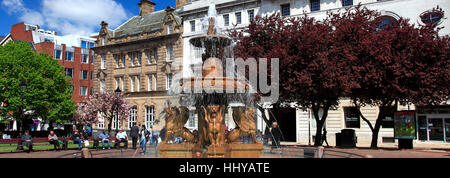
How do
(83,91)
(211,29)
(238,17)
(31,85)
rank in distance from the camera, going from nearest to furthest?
(211,29)
(238,17)
(31,85)
(83,91)

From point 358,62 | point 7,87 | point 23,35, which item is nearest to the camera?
point 358,62

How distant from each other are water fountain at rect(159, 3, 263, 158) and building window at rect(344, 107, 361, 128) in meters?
20.7

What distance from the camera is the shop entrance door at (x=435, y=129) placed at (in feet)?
93.7

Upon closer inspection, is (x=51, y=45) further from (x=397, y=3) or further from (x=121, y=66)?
(x=397, y=3)

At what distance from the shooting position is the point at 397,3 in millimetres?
30438

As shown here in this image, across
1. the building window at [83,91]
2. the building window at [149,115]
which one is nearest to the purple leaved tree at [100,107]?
the building window at [149,115]

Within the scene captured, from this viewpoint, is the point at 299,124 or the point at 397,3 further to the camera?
the point at 299,124

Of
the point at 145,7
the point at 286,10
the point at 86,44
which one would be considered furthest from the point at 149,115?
the point at 86,44

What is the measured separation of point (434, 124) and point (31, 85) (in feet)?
133

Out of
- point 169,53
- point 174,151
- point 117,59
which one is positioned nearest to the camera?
point 174,151

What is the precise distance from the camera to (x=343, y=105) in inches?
1273

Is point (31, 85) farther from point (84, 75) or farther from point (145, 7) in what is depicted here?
point (84, 75)

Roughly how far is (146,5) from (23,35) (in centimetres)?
2684
